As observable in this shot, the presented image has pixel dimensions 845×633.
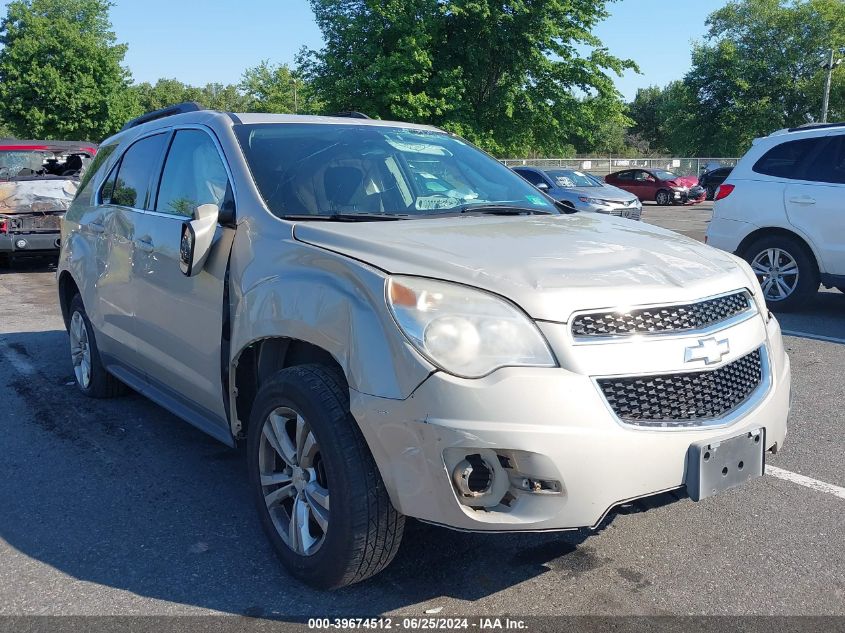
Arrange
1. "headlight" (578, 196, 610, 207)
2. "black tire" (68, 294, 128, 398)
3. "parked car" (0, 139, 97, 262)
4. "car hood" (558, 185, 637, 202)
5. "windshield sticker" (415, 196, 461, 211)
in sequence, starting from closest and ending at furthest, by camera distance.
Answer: "windshield sticker" (415, 196, 461, 211) < "black tire" (68, 294, 128, 398) < "parked car" (0, 139, 97, 262) < "headlight" (578, 196, 610, 207) < "car hood" (558, 185, 637, 202)

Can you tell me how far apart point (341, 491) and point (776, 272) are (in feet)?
22.4

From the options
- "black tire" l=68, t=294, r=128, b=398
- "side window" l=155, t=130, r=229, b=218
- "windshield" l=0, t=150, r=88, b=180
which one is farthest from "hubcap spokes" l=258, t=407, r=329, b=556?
"windshield" l=0, t=150, r=88, b=180

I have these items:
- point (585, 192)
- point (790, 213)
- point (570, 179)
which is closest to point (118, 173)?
point (790, 213)

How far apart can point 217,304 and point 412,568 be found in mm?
1355

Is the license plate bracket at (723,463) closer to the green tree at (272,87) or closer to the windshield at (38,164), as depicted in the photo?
the windshield at (38,164)

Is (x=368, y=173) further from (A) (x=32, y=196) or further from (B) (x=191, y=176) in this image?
(A) (x=32, y=196)

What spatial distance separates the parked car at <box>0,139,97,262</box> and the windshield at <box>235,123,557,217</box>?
838cm

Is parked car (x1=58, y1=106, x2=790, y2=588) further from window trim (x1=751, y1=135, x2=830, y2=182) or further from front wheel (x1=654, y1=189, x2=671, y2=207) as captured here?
front wheel (x1=654, y1=189, x2=671, y2=207)

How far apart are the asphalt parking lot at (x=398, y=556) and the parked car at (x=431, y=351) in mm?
288

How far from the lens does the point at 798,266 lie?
8.00 meters

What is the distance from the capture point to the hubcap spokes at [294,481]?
287cm

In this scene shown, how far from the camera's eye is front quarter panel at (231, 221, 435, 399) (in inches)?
99.8

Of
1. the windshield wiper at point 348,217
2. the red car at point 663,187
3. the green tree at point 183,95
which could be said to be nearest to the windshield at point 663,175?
the red car at point 663,187

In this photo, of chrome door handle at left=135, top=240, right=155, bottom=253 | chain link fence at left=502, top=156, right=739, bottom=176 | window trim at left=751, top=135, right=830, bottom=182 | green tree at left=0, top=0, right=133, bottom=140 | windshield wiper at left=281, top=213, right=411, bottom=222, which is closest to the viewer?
windshield wiper at left=281, top=213, right=411, bottom=222
